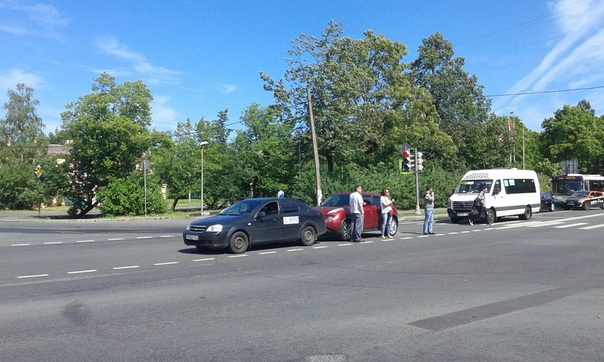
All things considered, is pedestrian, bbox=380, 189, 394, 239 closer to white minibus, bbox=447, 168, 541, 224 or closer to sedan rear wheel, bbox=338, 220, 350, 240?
sedan rear wheel, bbox=338, 220, 350, 240

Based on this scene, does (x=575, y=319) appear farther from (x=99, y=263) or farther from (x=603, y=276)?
(x=99, y=263)

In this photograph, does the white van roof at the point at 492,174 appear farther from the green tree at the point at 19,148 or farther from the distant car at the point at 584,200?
the green tree at the point at 19,148

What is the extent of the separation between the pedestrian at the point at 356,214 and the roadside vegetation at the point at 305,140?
673 inches

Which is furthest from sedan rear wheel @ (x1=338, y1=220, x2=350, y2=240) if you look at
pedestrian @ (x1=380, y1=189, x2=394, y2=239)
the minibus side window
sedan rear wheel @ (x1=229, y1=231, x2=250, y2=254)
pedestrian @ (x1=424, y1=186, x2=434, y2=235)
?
the minibus side window

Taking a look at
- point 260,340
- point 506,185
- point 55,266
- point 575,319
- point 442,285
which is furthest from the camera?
point 506,185

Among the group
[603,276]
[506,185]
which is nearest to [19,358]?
[603,276]

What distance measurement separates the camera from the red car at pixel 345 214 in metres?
16.5

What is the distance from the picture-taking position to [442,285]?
8828 millimetres

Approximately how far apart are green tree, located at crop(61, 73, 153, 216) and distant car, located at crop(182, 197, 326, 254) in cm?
2546

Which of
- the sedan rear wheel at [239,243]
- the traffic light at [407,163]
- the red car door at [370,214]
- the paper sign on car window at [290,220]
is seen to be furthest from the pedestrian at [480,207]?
the sedan rear wheel at [239,243]

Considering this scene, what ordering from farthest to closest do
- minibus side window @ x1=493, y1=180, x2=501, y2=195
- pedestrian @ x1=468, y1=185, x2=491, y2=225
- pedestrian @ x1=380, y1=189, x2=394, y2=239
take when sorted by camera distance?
minibus side window @ x1=493, y1=180, x2=501, y2=195, pedestrian @ x1=468, y1=185, x2=491, y2=225, pedestrian @ x1=380, y1=189, x2=394, y2=239

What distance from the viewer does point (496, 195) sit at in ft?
79.4

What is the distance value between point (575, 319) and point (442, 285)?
2540mm

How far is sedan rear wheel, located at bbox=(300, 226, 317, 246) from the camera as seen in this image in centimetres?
1490
